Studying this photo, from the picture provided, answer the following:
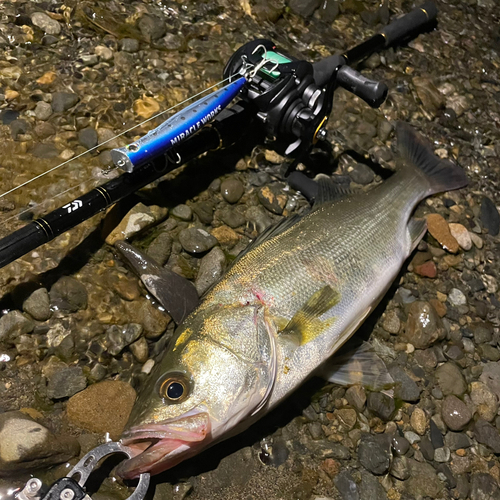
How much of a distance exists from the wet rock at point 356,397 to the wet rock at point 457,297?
1.23m

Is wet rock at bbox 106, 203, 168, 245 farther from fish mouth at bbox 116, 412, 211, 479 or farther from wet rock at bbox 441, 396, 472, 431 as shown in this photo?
wet rock at bbox 441, 396, 472, 431

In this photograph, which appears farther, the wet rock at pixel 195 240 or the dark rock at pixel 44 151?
the dark rock at pixel 44 151

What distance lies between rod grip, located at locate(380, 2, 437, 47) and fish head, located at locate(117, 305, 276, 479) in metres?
3.50

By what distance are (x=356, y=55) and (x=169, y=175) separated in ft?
6.72

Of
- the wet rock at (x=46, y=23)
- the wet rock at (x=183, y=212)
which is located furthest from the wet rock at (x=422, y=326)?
the wet rock at (x=46, y=23)

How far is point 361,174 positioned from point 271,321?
79.8 inches

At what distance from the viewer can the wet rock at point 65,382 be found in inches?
105

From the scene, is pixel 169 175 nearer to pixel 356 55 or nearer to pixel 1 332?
pixel 1 332

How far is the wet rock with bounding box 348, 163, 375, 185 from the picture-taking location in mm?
4086

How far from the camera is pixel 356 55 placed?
4.15m

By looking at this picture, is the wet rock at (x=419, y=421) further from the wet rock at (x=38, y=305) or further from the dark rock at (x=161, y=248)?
the wet rock at (x=38, y=305)

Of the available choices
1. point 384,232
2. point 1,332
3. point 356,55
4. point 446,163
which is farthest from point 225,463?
point 356,55

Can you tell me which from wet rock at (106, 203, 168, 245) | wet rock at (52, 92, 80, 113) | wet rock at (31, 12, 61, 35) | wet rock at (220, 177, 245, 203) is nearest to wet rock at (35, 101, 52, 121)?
wet rock at (52, 92, 80, 113)

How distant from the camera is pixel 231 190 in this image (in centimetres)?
368
